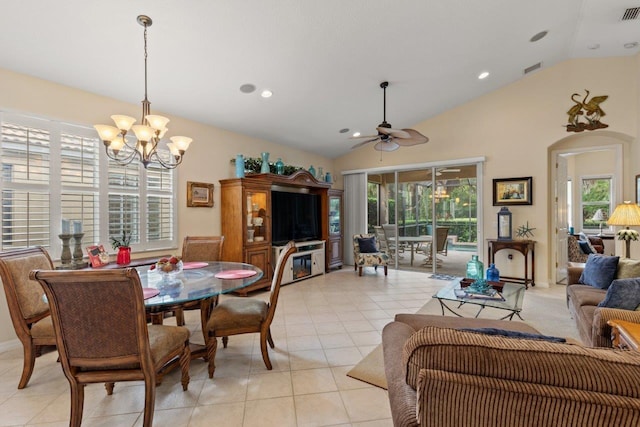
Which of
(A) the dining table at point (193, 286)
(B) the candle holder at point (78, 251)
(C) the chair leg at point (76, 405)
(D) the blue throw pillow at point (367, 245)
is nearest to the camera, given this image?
(C) the chair leg at point (76, 405)

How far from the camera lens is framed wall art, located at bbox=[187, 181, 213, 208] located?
4191 millimetres

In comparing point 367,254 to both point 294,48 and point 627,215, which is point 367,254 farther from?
point 294,48

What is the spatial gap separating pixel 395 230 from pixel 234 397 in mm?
5000

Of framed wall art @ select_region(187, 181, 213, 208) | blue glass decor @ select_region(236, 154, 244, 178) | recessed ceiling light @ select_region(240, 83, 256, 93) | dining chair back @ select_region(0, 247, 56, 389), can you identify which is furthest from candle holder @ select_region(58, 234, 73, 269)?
recessed ceiling light @ select_region(240, 83, 256, 93)

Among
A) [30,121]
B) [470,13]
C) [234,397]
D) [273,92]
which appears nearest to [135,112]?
[30,121]

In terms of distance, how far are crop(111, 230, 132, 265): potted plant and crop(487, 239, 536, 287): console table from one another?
5.41m

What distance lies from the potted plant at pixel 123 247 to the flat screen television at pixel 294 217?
83.9 inches

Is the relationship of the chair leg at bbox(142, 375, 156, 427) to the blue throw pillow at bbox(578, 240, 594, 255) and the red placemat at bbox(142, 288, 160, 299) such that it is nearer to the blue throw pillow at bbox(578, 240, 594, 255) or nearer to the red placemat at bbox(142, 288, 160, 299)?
the red placemat at bbox(142, 288, 160, 299)

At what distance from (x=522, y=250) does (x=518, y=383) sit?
15.7 ft

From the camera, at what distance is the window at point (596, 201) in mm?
6582

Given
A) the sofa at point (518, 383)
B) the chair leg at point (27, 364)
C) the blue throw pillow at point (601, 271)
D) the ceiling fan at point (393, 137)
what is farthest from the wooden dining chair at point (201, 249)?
the blue throw pillow at point (601, 271)

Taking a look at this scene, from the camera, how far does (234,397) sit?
6.56 feet

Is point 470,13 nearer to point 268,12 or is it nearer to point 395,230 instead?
point 268,12

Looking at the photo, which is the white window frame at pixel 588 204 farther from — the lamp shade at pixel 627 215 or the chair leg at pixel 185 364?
the chair leg at pixel 185 364
